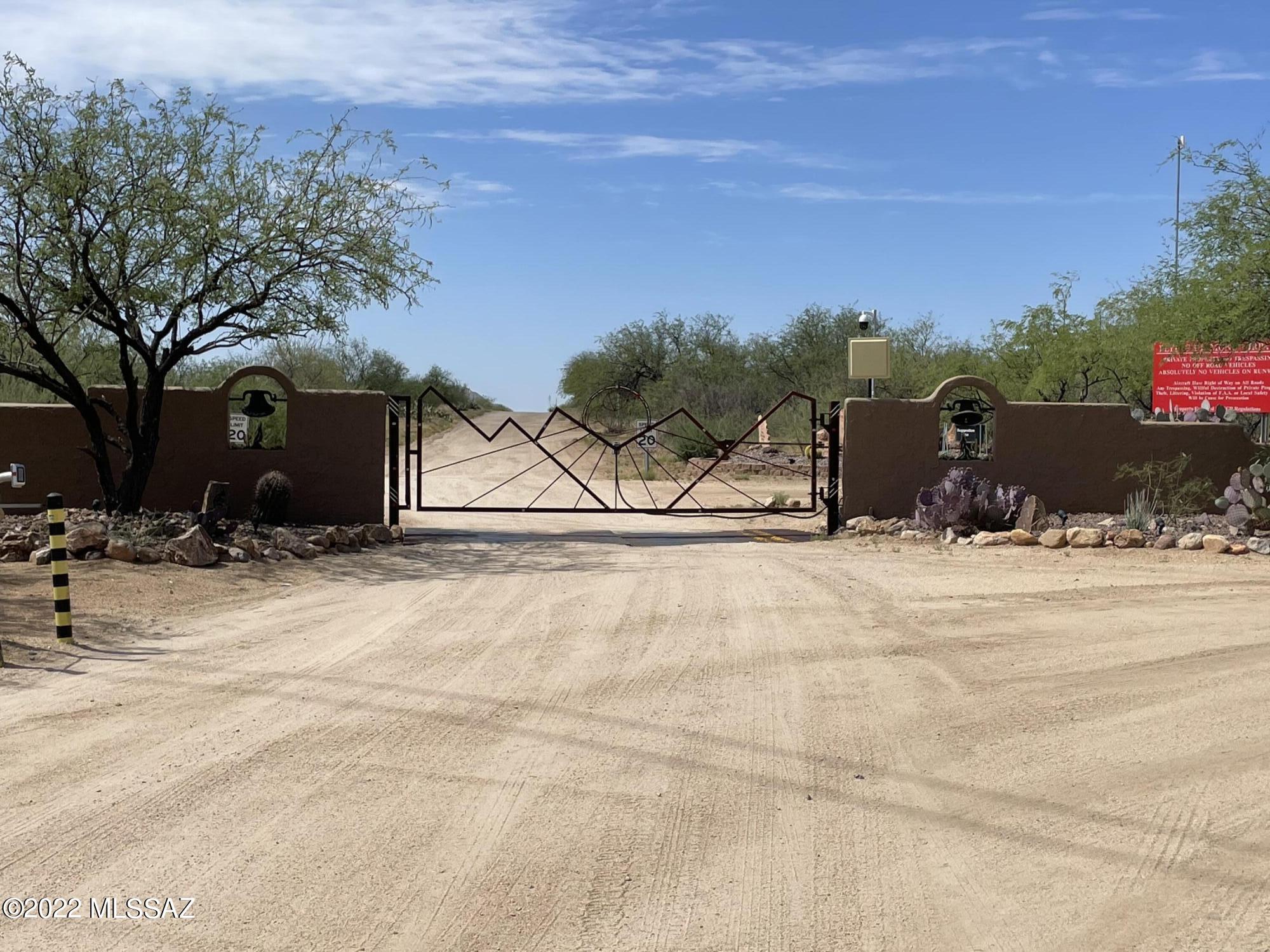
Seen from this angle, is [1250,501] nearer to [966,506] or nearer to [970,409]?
[966,506]

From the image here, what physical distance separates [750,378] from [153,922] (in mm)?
54592

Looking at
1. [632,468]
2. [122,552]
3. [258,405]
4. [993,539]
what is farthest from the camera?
[632,468]

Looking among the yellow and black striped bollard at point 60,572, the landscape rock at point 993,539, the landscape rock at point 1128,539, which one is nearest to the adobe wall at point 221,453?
the yellow and black striped bollard at point 60,572

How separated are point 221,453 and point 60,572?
9034 millimetres

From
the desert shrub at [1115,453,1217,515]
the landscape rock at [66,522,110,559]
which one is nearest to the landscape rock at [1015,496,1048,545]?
the desert shrub at [1115,453,1217,515]

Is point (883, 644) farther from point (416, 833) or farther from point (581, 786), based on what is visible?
point (416, 833)

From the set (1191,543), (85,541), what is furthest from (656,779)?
(1191,543)

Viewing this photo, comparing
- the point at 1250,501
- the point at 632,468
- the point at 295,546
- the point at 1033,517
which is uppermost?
the point at 1250,501

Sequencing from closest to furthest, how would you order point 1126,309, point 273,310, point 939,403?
point 273,310 → point 939,403 → point 1126,309

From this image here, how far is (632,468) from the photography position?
40.9 meters

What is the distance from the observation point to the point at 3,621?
1125 centimetres

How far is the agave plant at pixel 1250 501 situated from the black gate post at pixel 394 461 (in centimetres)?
1310

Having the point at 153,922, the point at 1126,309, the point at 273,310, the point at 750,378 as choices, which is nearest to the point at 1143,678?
the point at 153,922

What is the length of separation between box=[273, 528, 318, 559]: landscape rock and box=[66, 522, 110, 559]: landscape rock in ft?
7.43
